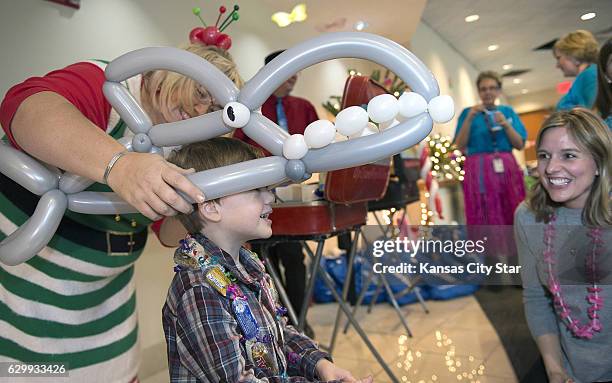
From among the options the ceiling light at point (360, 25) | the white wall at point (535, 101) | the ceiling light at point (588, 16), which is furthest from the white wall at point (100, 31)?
the ceiling light at point (588, 16)

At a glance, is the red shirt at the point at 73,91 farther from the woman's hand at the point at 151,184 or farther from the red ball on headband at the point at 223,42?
the red ball on headband at the point at 223,42

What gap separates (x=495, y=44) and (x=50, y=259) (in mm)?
1415

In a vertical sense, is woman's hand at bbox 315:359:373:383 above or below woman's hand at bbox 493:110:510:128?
below

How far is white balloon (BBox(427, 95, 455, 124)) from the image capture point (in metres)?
0.57

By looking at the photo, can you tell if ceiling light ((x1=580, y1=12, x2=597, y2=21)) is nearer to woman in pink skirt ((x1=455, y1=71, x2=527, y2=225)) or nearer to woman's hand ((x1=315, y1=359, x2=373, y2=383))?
woman in pink skirt ((x1=455, y1=71, x2=527, y2=225))

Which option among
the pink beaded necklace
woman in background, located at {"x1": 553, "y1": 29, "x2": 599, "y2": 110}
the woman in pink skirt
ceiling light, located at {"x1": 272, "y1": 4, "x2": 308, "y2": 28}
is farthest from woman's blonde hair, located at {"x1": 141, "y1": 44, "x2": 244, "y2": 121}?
ceiling light, located at {"x1": 272, "y1": 4, "x2": 308, "y2": 28}

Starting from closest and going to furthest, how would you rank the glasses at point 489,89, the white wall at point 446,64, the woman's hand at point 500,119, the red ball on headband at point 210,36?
the red ball on headband at point 210,36
the white wall at point 446,64
the glasses at point 489,89
the woman's hand at point 500,119

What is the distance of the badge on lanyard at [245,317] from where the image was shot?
74 centimetres

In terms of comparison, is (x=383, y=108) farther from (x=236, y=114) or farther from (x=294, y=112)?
(x=294, y=112)

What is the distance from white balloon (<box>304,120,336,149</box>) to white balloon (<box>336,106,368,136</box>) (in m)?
0.01

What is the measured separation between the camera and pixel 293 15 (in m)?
2.77

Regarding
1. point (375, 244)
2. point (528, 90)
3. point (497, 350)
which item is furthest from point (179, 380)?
point (528, 90)

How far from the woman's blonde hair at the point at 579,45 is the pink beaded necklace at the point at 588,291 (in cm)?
82

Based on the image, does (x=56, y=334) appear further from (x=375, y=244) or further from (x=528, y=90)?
(x=528, y=90)
